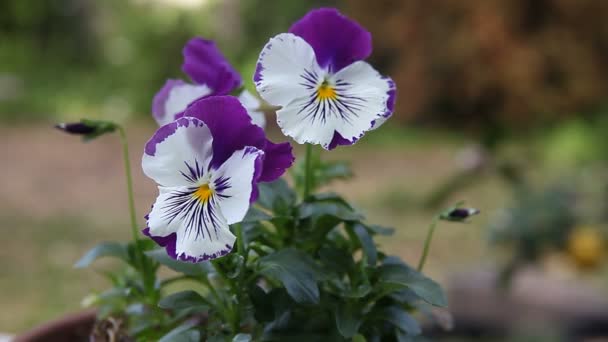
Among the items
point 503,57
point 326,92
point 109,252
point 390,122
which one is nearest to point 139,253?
point 109,252

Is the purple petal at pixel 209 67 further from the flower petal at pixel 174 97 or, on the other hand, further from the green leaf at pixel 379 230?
the green leaf at pixel 379 230

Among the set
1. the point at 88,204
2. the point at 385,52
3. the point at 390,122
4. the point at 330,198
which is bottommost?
the point at 330,198

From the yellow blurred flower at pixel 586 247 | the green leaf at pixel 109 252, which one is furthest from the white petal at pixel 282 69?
the yellow blurred flower at pixel 586 247

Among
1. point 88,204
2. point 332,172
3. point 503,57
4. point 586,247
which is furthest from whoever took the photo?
point 503,57

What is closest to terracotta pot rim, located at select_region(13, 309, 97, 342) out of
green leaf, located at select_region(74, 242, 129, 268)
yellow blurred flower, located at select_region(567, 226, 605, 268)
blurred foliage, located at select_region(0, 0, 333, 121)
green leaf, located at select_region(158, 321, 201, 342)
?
green leaf, located at select_region(74, 242, 129, 268)

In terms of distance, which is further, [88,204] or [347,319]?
[88,204]

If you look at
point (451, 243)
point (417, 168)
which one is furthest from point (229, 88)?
point (417, 168)

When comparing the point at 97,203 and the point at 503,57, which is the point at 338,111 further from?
the point at 503,57
